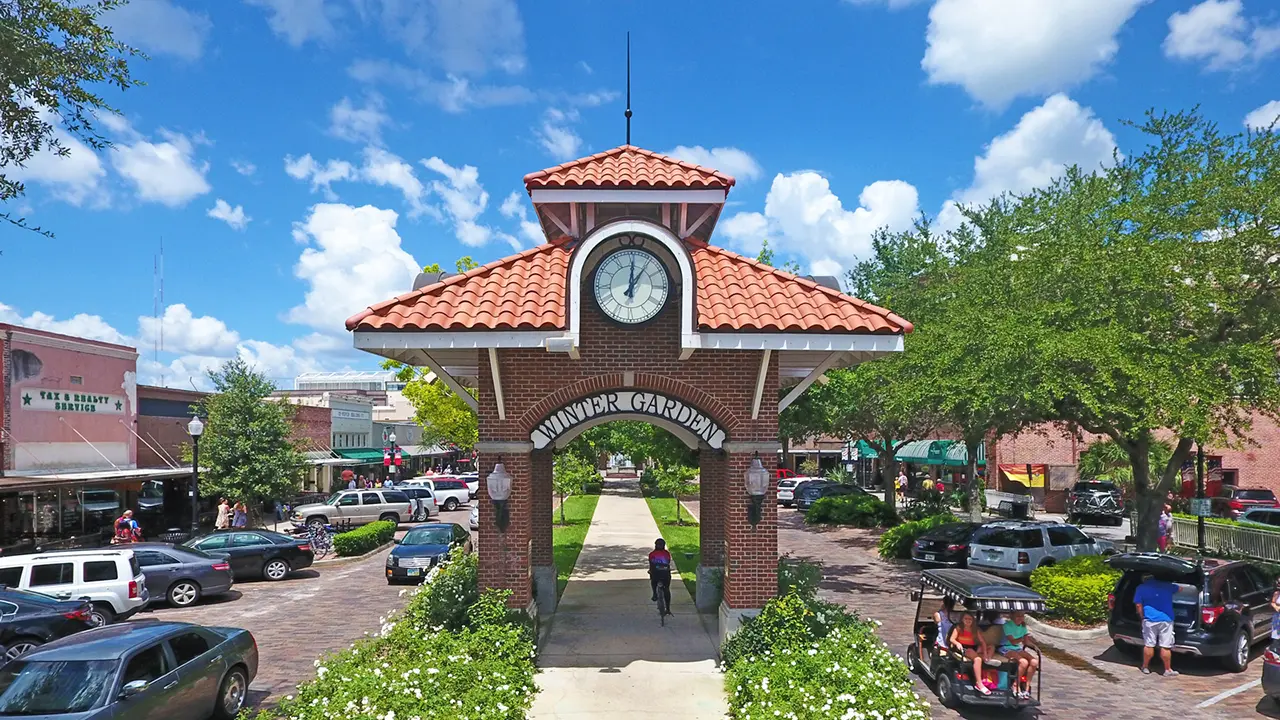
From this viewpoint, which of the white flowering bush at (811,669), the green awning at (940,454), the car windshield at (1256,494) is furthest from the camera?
the green awning at (940,454)

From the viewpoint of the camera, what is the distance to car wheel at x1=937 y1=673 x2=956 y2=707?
33.3ft

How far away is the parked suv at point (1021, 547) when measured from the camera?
19047mm

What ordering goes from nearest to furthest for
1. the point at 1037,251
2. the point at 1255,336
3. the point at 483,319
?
the point at 483,319, the point at 1255,336, the point at 1037,251

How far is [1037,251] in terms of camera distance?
1867 centimetres

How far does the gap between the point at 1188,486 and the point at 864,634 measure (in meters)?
39.2

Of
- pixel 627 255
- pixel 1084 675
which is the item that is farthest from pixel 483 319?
pixel 1084 675

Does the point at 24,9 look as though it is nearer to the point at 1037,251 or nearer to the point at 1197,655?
the point at 1037,251

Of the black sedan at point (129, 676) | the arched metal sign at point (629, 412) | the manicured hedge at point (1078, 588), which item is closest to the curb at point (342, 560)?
the black sedan at point (129, 676)

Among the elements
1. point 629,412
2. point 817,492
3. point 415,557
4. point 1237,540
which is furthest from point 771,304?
point 817,492

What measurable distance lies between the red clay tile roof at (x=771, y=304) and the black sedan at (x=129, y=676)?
730 centimetres

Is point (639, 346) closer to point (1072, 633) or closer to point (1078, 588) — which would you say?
point (1072, 633)

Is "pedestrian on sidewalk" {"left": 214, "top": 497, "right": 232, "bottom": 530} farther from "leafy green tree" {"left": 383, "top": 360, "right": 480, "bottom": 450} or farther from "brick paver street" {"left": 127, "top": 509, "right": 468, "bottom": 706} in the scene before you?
"leafy green tree" {"left": 383, "top": 360, "right": 480, "bottom": 450}

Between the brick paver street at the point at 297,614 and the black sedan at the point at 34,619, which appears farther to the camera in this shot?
the brick paver street at the point at 297,614

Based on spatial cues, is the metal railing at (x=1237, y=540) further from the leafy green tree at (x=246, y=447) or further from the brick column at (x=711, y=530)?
the leafy green tree at (x=246, y=447)
